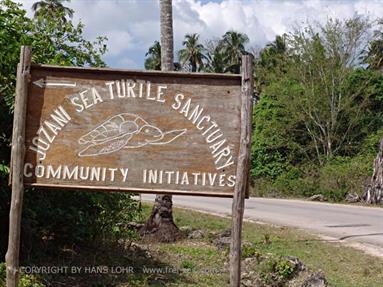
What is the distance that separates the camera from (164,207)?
1118 centimetres

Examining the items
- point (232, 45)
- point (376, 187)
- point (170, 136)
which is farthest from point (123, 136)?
point (232, 45)

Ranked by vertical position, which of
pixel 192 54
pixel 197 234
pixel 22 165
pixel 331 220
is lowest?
pixel 197 234

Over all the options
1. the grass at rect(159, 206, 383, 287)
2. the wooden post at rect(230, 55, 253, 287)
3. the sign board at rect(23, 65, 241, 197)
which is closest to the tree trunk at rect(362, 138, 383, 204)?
the grass at rect(159, 206, 383, 287)

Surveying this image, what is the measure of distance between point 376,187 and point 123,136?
2045 cm

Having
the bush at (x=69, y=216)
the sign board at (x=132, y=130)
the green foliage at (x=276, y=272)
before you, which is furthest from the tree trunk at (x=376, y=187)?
the sign board at (x=132, y=130)

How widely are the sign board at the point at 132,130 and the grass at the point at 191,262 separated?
198cm

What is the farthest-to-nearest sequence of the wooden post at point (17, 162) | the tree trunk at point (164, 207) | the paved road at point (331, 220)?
the paved road at point (331, 220) → the tree trunk at point (164, 207) → the wooden post at point (17, 162)

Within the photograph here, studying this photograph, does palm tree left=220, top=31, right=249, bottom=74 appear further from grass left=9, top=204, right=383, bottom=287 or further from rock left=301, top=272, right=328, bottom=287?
rock left=301, top=272, right=328, bottom=287

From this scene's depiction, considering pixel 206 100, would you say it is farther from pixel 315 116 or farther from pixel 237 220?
pixel 315 116

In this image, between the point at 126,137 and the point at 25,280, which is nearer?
the point at 126,137

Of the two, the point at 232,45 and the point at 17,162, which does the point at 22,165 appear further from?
the point at 232,45

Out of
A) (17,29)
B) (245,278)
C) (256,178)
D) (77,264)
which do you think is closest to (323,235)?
(245,278)

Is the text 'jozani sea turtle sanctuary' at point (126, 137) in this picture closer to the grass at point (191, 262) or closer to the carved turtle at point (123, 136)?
the carved turtle at point (123, 136)

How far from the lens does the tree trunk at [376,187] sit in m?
23.5
